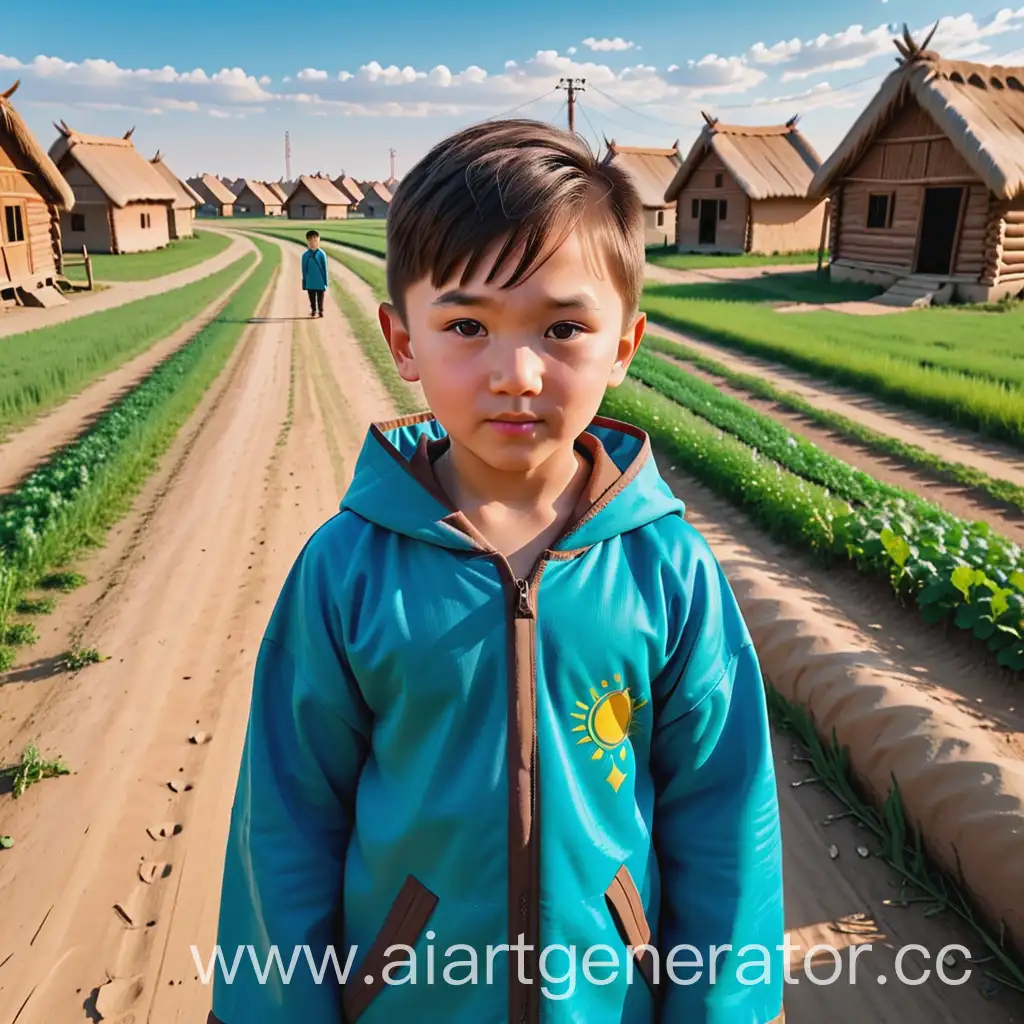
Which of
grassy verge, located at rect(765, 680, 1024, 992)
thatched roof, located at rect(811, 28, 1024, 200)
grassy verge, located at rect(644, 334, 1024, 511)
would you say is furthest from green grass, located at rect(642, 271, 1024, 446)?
grassy verge, located at rect(765, 680, 1024, 992)

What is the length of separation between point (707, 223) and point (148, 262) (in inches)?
899

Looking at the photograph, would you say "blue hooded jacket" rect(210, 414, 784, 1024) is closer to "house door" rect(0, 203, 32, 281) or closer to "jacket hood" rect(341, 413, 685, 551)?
"jacket hood" rect(341, 413, 685, 551)

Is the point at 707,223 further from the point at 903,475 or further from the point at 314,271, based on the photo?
the point at 903,475

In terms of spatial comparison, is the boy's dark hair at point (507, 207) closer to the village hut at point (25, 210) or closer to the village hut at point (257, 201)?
the village hut at point (25, 210)

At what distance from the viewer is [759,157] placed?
33.4 metres

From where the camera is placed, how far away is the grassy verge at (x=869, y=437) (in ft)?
27.0

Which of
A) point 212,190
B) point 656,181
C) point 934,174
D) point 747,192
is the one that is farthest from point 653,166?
point 212,190

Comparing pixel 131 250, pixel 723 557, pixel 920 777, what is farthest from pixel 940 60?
pixel 131 250

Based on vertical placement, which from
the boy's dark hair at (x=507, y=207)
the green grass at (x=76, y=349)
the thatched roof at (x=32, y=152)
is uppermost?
the thatched roof at (x=32, y=152)

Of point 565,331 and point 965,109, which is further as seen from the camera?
point 965,109

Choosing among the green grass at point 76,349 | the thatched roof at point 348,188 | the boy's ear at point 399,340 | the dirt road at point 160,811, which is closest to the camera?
the boy's ear at point 399,340

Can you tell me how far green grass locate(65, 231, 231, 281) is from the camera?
31.3m

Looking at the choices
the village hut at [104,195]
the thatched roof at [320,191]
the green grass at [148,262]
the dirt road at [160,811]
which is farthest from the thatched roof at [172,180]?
the dirt road at [160,811]

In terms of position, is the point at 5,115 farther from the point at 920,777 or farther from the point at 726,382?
the point at 920,777
